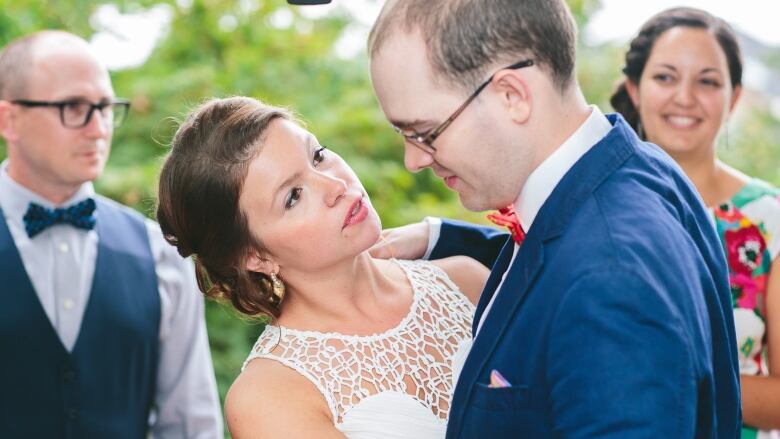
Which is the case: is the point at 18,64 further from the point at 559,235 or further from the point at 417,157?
the point at 559,235

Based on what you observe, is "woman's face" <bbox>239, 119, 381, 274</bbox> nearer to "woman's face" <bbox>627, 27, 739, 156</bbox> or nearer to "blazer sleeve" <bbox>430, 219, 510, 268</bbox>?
"blazer sleeve" <bbox>430, 219, 510, 268</bbox>

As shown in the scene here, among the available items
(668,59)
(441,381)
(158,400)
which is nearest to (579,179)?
(441,381)

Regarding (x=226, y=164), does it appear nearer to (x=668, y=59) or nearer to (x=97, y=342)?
(x=97, y=342)

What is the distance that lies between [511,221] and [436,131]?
0.28 m

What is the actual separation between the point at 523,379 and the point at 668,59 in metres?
1.63

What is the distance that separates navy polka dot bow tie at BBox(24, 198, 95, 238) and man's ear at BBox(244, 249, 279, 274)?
1.20 metres

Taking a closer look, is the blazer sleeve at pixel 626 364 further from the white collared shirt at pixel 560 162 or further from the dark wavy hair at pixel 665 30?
the dark wavy hair at pixel 665 30

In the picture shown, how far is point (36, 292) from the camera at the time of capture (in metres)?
2.89

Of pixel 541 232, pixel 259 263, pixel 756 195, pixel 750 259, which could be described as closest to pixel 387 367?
pixel 259 263

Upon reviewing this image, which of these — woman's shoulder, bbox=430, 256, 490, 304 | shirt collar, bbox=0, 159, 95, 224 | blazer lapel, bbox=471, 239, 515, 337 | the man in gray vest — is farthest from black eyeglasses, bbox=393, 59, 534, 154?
shirt collar, bbox=0, 159, 95, 224

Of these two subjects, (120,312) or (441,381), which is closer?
(441,381)

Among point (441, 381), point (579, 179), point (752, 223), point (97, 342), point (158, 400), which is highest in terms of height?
point (579, 179)

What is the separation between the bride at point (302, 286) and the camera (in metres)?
1.89

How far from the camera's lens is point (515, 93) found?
146 centimetres
